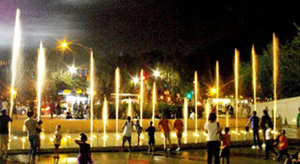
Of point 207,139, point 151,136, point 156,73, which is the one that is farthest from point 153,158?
point 156,73

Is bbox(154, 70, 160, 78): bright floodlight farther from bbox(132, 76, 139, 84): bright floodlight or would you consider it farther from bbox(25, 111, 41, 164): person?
bbox(25, 111, 41, 164): person

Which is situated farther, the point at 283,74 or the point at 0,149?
the point at 283,74

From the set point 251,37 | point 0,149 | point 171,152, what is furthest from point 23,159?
A: point 251,37

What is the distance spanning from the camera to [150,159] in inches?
633

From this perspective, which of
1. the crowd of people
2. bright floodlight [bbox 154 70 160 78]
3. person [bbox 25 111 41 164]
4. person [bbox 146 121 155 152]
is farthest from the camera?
bright floodlight [bbox 154 70 160 78]

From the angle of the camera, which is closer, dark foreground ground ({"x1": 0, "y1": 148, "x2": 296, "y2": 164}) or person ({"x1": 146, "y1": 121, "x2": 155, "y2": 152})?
dark foreground ground ({"x1": 0, "y1": 148, "x2": 296, "y2": 164})

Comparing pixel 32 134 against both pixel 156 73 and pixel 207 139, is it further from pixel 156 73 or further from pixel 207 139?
pixel 156 73

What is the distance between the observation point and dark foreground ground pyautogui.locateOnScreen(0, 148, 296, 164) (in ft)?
50.4

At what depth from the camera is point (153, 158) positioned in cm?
1642

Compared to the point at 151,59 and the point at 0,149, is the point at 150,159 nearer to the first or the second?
the point at 0,149

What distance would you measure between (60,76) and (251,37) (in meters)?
51.0

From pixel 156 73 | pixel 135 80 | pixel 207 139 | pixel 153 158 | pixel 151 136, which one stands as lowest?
pixel 153 158

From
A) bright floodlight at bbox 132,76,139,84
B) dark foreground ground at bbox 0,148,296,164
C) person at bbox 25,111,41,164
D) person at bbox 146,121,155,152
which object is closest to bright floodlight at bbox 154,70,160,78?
bright floodlight at bbox 132,76,139,84

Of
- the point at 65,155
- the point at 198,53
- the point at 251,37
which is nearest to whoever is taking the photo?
the point at 65,155
